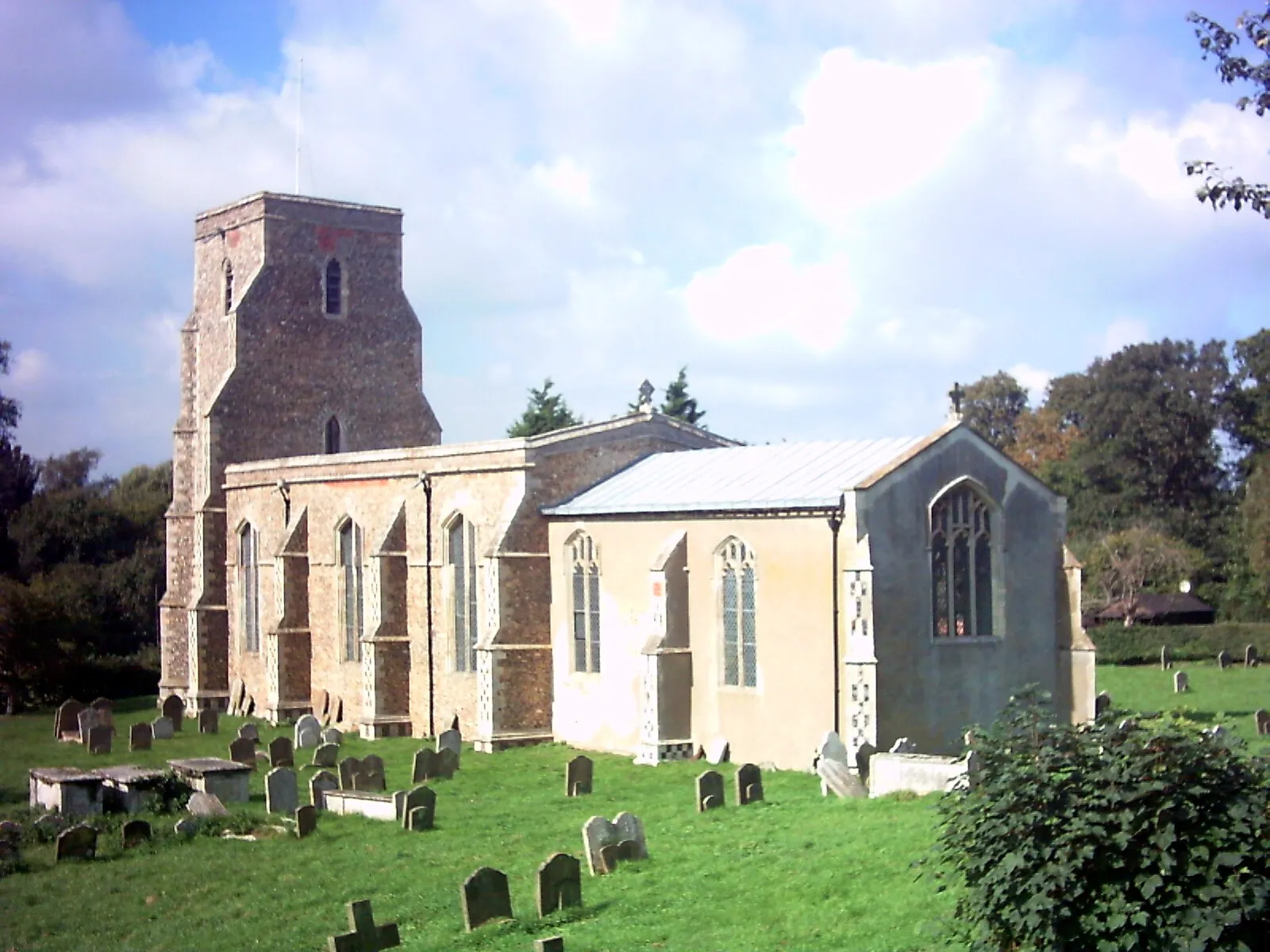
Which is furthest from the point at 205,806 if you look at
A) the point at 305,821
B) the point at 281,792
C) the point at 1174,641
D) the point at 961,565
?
the point at 1174,641

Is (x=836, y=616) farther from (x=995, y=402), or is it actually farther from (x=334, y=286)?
(x=995, y=402)

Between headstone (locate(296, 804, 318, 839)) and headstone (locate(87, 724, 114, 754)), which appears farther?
headstone (locate(87, 724, 114, 754))

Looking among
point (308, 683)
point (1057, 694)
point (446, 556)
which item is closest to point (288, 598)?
point (308, 683)

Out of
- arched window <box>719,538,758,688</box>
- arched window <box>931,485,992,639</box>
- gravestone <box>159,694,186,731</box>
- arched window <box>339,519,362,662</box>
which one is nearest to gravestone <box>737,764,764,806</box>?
arched window <box>719,538,758,688</box>

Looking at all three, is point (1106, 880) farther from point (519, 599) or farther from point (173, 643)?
point (173, 643)

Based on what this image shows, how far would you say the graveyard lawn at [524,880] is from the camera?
599 inches

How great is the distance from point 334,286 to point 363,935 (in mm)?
35300

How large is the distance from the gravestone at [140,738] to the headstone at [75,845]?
12.8 metres

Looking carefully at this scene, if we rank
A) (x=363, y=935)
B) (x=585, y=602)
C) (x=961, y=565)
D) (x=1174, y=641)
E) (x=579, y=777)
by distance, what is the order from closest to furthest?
(x=363, y=935)
(x=579, y=777)
(x=961, y=565)
(x=585, y=602)
(x=1174, y=641)

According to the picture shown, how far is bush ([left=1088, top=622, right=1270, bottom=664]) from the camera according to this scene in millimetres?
53031

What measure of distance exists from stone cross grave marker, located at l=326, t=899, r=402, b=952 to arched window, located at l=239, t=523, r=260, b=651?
2879 cm

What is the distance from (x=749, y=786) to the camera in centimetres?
2272

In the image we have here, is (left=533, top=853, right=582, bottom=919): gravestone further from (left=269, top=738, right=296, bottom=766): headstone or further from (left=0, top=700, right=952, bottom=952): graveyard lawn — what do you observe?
(left=269, top=738, right=296, bottom=766): headstone

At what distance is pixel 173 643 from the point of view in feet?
156
